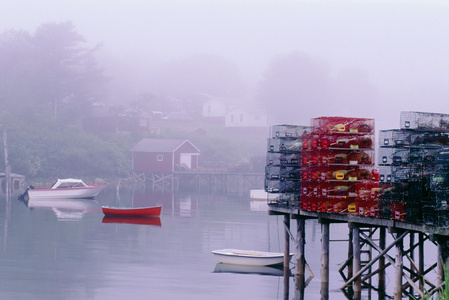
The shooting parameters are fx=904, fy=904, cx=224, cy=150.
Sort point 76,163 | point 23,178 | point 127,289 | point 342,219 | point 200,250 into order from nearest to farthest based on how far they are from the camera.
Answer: point 342,219 < point 127,289 < point 200,250 < point 23,178 < point 76,163

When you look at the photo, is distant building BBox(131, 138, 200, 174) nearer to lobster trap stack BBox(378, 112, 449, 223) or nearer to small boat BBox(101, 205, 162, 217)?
small boat BBox(101, 205, 162, 217)

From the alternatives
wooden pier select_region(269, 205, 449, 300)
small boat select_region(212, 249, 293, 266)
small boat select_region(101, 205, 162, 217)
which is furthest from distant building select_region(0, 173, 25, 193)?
wooden pier select_region(269, 205, 449, 300)

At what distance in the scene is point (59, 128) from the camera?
444ft

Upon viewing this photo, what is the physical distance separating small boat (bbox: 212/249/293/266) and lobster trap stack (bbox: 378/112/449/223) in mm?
11669

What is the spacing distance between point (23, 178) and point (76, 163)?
15.6 m

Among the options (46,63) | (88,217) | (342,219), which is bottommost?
(88,217)

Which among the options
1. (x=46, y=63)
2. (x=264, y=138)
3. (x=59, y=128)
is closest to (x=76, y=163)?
(x=59, y=128)

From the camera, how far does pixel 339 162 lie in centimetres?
3428

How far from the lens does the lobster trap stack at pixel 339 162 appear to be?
34031mm

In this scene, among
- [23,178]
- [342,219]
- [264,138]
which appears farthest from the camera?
[264,138]

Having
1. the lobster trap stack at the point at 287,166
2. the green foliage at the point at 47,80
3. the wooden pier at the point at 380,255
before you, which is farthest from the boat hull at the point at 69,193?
the wooden pier at the point at 380,255

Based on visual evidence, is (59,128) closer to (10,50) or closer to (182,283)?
(10,50)

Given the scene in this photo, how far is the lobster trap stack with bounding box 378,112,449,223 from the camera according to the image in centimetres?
2847

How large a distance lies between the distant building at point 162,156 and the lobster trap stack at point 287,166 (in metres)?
85.2
